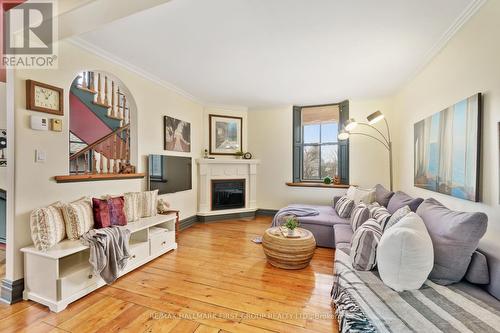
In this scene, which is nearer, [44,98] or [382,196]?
[44,98]

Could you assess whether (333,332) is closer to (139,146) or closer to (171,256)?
(171,256)

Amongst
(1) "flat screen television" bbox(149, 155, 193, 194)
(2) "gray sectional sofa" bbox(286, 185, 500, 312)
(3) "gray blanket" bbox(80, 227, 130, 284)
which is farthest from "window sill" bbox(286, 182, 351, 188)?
(3) "gray blanket" bbox(80, 227, 130, 284)

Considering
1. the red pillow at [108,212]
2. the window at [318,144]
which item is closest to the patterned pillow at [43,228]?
the red pillow at [108,212]

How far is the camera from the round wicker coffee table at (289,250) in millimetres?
2453

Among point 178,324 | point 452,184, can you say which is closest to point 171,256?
point 178,324

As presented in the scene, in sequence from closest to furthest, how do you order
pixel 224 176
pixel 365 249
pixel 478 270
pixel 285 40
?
pixel 478 270
pixel 365 249
pixel 285 40
pixel 224 176

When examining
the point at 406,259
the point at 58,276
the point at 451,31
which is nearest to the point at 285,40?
the point at 451,31

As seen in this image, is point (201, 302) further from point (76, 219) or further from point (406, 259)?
point (406, 259)

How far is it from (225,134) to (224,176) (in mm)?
928

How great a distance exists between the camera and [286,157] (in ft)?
16.2

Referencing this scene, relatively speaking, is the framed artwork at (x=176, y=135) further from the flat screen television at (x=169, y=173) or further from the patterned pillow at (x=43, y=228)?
the patterned pillow at (x=43, y=228)

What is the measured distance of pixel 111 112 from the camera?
4.02 m

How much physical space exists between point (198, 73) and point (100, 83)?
199 cm

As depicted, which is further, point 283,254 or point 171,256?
point 171,256
